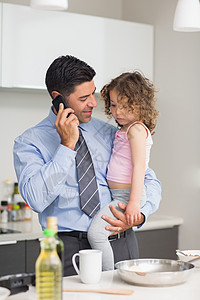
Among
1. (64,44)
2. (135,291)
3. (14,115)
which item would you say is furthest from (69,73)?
(14,115)

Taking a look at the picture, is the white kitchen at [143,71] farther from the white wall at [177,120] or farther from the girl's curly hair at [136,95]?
the girl's curly hair at [136,95]

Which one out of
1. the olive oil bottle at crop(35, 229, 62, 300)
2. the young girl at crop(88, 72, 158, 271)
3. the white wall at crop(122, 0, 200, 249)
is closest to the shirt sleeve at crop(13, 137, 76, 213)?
the young girl at crop(88, 72, 158, 271)

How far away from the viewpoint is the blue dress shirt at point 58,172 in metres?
2.02

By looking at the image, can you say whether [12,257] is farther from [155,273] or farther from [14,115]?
[155,273]

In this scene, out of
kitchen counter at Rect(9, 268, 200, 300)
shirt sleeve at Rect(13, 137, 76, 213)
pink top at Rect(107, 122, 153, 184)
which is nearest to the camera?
kitchen counter at Rect(9, 268, 200, 300)

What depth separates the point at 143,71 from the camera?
382cm

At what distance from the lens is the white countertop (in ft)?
9.92

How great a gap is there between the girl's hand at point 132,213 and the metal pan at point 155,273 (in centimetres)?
33

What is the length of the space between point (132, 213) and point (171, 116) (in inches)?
73.0

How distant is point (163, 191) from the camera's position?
394cm

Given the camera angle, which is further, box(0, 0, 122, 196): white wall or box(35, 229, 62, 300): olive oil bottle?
box(0, 0, 122, 196): white wall

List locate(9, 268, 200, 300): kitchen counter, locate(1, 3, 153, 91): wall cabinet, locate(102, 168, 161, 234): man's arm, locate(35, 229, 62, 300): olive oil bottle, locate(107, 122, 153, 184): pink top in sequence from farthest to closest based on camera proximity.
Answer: locate(1, 3, 153, 91): wall cabinet, locate(107, 122, 153, 184): pink top, locate(102, 168, 161, 234): man's arm, locate(9, 268, 200, 300): kitchen counter, locate(35, 229, 62, 300): olive oil bottle

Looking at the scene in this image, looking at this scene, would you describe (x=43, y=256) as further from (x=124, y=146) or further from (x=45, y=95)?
(x=45, y=95)

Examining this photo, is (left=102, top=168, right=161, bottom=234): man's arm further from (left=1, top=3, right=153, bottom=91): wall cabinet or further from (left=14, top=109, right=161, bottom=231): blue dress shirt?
(left=1, top=3, right=153, bottom=91): wall cabinet
